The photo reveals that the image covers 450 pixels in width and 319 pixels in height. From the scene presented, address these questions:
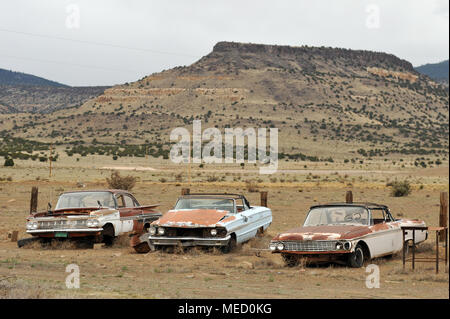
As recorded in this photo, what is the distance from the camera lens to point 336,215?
1466 centimetres

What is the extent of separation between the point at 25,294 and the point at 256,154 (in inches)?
3669

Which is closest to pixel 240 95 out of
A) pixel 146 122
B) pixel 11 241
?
pixel 146 122

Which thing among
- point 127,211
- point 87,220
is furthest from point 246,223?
point 87,220

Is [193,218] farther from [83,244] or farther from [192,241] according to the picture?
[83,244]

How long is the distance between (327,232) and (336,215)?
1584mm

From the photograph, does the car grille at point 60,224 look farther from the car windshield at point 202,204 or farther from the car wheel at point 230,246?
the car wheel at point 230,246

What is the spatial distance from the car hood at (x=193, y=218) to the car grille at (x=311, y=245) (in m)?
2.08

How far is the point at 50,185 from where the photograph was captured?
4544cm

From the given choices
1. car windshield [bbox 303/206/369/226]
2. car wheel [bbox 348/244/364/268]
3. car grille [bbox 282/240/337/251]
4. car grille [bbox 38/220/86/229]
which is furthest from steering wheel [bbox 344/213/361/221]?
car grille [bbox 38/220/86/229]

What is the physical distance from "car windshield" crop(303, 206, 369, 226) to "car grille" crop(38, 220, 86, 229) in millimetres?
5266

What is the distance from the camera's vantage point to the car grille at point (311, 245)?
1296 cm

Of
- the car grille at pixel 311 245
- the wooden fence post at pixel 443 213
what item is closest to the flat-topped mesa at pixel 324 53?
the wooden fence post at pixel 443 213

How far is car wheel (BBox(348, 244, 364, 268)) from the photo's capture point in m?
Result: 13.1
